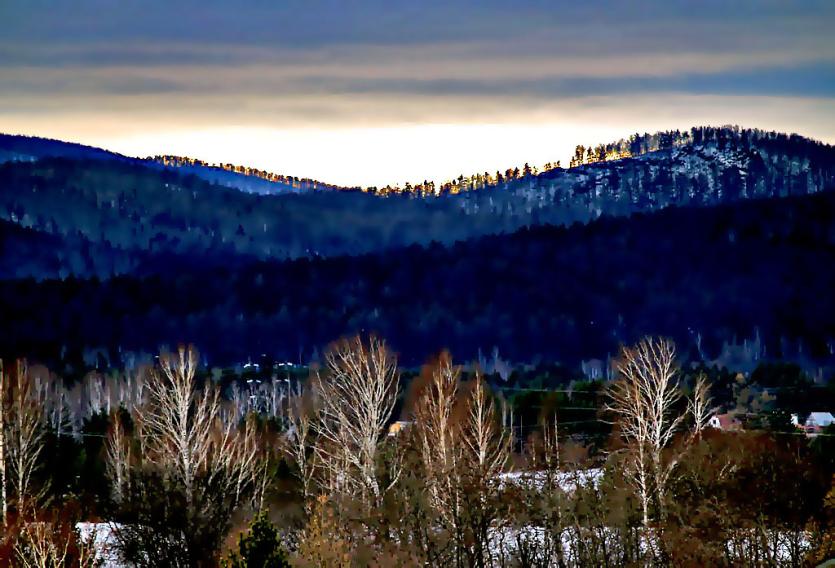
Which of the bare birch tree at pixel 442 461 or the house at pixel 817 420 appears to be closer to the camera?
the bare birch tree at pixel 442 461

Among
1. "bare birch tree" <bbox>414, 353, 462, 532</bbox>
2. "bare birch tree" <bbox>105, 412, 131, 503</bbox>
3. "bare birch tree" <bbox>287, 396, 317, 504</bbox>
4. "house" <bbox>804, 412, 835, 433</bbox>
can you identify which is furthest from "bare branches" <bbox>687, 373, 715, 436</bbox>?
"bare birch tree" <bbox>105, 412, 131, 503</bbox>

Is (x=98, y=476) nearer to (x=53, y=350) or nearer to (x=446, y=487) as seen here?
(x=446, y=487)

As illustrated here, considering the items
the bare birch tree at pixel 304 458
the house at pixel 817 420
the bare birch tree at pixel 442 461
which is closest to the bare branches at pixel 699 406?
A: the bare birch tree at pixel 442 461

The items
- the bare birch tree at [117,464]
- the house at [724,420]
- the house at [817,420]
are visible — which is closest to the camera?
the bare birch tree at [117,464]

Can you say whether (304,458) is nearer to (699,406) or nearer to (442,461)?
(442,461)

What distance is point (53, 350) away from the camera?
6806 inches

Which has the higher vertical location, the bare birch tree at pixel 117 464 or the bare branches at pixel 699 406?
the bare branches at pixel 699 406

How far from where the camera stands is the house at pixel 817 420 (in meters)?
82.6

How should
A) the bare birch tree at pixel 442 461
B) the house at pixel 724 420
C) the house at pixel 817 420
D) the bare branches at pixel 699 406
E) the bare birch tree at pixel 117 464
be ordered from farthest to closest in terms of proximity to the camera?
the house at pixel 724 420 < the house at pixel 817 420 < the bare birch tree at pixel 117 464 < the bare branches at pixel 699 406 < the bare birch tree at pixel 442 461

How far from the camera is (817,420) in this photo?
89.4 m

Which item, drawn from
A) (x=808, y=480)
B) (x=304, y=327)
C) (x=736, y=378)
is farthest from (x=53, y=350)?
(x=808, y=480)

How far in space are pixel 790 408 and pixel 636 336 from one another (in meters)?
83.5

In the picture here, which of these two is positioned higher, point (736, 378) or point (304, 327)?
point (304, 327)

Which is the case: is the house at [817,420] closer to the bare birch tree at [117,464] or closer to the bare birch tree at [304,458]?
the bare birch tree at [304,458]
